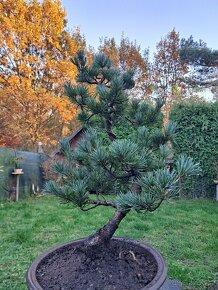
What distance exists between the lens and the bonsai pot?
106 centimetres

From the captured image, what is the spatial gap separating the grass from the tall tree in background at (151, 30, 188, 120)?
8.86m

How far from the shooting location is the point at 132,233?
10.3ft

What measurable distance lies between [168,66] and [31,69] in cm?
746

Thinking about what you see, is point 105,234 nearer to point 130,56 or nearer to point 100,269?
point 100,269

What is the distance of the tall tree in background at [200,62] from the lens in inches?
420

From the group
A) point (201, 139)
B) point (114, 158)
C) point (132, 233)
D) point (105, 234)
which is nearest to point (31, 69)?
point (201, 139)

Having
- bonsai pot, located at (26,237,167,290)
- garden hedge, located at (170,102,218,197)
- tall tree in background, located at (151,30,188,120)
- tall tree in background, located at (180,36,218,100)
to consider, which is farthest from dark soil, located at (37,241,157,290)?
tall tree in background, located at (151,30,188,120)

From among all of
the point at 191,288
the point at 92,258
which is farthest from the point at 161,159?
the point at 191,288

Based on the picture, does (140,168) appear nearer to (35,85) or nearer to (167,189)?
(167,189)

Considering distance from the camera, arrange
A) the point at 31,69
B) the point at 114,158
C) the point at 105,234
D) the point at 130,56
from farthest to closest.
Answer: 1. the point at 130,56
2. the point at 31,69
3. the point at 105,234
4. the point at 114,158

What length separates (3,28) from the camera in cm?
747

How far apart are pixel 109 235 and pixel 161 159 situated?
0.46 metres

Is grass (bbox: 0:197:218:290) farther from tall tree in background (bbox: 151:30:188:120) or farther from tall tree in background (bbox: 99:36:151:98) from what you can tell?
tall tree in background (bbox: 99:36:151:98)

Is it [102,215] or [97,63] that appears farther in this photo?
[102,215]
